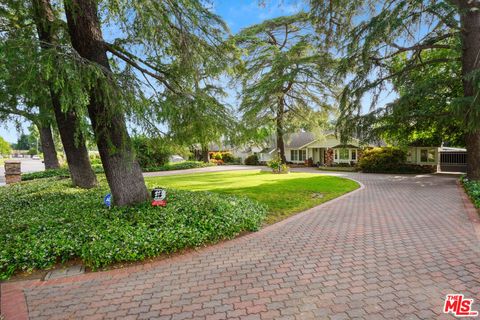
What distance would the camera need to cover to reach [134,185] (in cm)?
639

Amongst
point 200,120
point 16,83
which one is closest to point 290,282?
point 200,120

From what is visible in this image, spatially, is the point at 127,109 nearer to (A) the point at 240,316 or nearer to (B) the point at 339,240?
(A) the point at 240,316

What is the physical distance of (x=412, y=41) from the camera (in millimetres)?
11969

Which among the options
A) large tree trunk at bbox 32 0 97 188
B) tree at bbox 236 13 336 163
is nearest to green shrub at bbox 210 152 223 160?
tree at bbox 236 13 336 163

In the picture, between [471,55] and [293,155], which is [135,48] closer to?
[471,55]

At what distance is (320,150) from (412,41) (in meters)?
19.4

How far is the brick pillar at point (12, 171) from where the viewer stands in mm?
14469

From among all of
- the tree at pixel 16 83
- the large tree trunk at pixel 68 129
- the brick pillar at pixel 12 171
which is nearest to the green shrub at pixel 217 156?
the brick pillar at pixel 12 171

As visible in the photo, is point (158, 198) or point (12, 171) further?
point (12, 171)

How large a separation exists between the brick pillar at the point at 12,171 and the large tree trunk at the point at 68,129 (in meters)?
7.83

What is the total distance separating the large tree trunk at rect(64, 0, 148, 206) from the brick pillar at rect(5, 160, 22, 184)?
12738 millimetres

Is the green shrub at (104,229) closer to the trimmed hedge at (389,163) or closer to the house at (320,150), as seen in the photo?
the house at (320,150)

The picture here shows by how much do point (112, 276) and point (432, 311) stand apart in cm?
434

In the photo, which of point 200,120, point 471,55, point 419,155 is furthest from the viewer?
point 419,155
